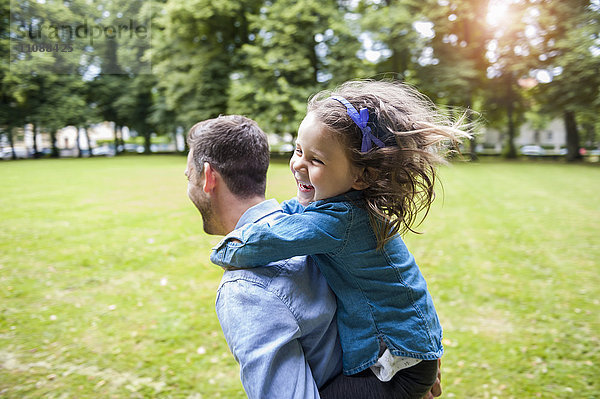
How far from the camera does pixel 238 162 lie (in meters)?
1.91

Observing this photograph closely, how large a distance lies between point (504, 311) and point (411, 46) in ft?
71.3

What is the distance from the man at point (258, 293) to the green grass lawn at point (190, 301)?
2.17 ft

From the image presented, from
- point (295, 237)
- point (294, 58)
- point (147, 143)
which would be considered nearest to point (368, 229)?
Result: point (295, 237)

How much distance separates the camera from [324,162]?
1516 mm

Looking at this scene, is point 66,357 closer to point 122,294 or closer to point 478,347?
point 122,294

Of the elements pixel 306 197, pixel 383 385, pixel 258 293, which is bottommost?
pixel 383 385

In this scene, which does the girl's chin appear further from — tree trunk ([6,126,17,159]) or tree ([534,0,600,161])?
tree ([534,0,600,161])

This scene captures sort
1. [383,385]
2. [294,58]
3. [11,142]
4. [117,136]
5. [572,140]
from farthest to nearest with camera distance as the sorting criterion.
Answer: [117,136] → [572,140] → [294,58] → [11,142] → [383,385]

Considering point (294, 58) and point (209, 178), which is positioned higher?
point (294, 58)

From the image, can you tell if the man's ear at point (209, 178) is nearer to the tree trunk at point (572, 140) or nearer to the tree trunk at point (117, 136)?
the tree trunk at point (572, 140)

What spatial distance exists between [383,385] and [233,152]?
1133mm

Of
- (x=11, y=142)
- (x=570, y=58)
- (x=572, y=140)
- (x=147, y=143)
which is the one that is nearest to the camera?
(x=11, y=142)

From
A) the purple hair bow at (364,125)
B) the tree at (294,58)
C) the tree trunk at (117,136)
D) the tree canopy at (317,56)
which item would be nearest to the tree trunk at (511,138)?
the tree canopy at (317,56)

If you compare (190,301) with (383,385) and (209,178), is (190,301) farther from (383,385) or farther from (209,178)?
(383,385)
